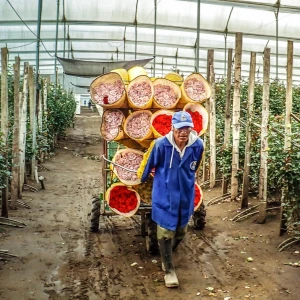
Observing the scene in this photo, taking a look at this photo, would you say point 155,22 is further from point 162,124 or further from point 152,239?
point 152,239

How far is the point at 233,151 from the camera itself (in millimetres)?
7426

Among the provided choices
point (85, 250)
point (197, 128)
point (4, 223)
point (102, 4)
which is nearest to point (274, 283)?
point (197, 128)

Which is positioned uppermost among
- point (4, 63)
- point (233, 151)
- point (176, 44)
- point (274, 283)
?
point (176, 44)

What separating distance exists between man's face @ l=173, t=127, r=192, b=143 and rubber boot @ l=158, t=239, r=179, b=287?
103cm

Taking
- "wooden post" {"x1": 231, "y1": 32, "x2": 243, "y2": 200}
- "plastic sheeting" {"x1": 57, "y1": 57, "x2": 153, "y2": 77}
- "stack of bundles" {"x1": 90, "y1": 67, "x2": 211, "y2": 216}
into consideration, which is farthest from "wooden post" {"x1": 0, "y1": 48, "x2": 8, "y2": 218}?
"plastic sheeting" {"x1": 57, "y1": 57, "x2": 153, "y2": 77}

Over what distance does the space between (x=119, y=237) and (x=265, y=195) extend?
2145 mm

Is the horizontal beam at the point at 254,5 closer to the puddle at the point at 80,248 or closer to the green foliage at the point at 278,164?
the green foliage at the point at 278,164

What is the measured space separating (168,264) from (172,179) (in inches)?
33.7

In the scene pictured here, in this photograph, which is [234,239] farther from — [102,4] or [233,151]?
[102,4]

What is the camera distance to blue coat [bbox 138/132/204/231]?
450 centimetres

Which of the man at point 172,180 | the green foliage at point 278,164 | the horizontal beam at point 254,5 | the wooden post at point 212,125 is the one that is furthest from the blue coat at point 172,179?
the horizontal beam at point 254,5

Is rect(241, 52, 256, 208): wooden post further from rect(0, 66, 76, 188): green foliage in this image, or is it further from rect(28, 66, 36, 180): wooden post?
rect(28, 66, 36, 180): wooden post

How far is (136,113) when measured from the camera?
5.23 metres

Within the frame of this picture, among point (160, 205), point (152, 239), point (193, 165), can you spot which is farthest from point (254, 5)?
point (160, 205)
